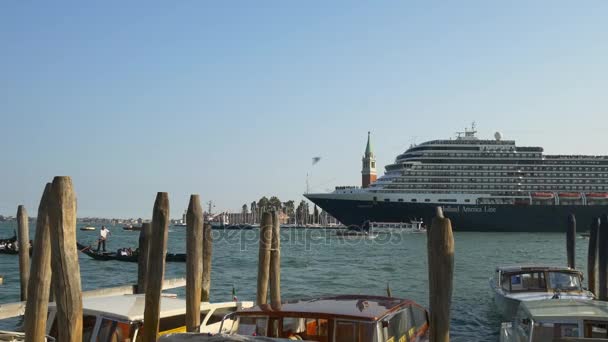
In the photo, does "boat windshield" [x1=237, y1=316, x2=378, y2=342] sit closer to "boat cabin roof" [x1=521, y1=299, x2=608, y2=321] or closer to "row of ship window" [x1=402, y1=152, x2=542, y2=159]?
"boat cabin roof" [x1=521, y1=299, x2=608, y2=321]

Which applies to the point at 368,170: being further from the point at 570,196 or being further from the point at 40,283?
Result: the point at 40,283

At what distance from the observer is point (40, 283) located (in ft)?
28.0

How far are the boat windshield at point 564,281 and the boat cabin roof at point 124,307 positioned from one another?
9.00m

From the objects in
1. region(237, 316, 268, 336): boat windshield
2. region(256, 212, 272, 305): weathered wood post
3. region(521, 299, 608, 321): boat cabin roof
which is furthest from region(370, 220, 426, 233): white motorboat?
region(237, 316, 268, 336): boat windshield

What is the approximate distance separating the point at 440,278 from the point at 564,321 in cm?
181

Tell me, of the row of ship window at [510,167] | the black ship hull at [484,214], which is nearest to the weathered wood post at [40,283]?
the black ship hull at [484,214]

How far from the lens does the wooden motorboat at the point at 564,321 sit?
28.5 ft

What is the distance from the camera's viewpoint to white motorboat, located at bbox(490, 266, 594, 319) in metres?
15.0

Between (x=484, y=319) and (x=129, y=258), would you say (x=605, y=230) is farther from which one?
(x=129, y=258)

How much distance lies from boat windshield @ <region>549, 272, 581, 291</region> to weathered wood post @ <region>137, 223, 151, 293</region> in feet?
30.2

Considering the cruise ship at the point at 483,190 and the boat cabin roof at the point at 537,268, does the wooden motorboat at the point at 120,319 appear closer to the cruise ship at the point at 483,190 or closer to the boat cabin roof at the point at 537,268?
the boat cabin roof at the point at 537,268

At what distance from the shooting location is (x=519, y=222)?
Answer: 237 ft

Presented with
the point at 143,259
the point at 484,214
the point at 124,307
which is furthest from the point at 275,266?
the point at 484,214

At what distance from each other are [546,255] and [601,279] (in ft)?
84.6
